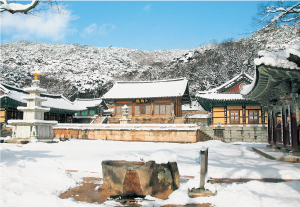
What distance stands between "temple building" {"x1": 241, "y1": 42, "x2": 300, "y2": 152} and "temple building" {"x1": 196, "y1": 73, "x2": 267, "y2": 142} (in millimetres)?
9829

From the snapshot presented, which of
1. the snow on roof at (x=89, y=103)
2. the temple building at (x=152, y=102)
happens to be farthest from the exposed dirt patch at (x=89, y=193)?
the snow on roof at (x=89, y=103)

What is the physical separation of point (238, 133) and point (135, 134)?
36.3ft

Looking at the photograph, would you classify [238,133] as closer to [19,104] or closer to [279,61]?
[279,61]

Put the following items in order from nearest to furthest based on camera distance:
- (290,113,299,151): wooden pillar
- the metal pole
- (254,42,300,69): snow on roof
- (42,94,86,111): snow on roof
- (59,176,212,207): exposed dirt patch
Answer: (59,176,212,207): exposed dirt patch → the metal pole → (254,42,300,69): snow on roof → (290,113,299,151): wooden pillar → (42,94,86,111): snow on roof

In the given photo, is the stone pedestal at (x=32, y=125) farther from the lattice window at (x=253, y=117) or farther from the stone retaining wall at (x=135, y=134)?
the lattice window at (x=253, y=117)

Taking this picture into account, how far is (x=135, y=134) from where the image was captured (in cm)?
2311

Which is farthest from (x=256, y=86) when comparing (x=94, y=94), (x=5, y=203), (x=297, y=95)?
(x=94, y=94)

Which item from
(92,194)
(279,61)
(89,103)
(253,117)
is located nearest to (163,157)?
(92,194)

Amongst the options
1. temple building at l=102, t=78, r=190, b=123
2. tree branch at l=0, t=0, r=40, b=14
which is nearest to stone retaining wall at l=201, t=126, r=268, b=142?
temple building at l=102, t=78, r=190, b=123

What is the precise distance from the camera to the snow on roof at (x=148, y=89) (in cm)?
3054

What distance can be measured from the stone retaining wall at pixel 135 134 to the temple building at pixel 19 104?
9.15 meters

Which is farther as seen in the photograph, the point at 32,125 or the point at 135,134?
the point at 135,134

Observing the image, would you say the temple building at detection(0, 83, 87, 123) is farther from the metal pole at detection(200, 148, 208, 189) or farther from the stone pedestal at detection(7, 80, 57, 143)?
the metal pole at detection(200, 148, 208, 189)

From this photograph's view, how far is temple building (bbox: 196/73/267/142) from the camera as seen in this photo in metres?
24.0
